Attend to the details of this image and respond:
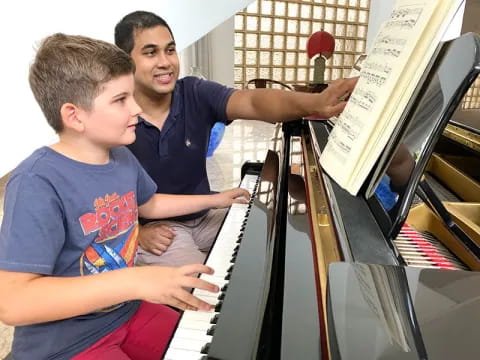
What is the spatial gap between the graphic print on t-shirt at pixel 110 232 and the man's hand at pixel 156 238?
1.21ft

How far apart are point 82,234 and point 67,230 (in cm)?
4

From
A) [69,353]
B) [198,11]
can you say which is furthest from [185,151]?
[198,11]

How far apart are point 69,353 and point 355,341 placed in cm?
73

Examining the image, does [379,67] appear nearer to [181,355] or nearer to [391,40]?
[391,40]

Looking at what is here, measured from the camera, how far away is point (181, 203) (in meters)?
1.40

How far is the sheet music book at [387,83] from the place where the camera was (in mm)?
746

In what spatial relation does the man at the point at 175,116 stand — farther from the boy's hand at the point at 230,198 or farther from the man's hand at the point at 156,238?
the boy's hand at the point at 230,198

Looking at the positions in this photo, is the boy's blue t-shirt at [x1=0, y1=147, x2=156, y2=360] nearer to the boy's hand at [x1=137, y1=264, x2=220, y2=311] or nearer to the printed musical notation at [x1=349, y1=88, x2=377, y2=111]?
the boy's hand at [x1=137, y1=264, x2=220, y2=311]

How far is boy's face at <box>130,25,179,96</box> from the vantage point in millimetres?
1589

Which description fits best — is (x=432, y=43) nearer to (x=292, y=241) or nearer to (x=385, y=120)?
(x=385, y=120)

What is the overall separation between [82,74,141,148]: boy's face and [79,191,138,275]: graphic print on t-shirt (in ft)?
0.48

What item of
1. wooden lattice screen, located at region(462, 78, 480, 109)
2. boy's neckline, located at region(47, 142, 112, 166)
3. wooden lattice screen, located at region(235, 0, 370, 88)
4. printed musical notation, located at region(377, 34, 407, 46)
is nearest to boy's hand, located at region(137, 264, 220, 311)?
boy's neckline, located at region(47, 142, 112, 166)

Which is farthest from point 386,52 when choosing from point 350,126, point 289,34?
point 289,34

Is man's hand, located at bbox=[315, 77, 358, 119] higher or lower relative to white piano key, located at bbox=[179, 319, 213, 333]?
higher
